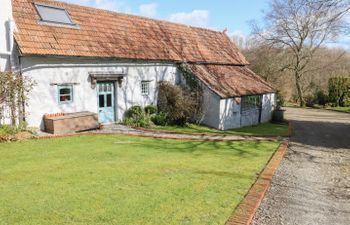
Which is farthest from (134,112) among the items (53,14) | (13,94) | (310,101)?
(310,101)

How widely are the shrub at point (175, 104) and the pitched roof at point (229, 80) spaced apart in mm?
1888

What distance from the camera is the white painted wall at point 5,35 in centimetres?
1487

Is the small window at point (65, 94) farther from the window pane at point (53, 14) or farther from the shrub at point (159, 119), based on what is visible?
the shrub at point (159, 119)

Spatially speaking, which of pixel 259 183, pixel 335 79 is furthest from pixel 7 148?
pixel 335 79

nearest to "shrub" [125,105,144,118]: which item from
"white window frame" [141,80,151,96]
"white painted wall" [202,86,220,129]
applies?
"white window frame" [141,80,151,96]

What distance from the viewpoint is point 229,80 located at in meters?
25.3

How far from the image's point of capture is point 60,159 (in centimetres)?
1091

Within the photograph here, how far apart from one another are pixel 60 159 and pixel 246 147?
8.14 meters

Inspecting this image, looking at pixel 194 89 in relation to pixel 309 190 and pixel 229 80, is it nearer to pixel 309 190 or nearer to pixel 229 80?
pixel 229 80

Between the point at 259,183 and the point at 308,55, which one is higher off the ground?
the point at 308,55

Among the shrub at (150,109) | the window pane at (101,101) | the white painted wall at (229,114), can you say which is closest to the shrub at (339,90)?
the white painted wall at (229,114)

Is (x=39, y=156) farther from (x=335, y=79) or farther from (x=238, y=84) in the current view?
(x=335, y=79)

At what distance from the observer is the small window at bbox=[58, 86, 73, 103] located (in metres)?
16.9

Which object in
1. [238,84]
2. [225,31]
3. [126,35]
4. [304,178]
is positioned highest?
[225,31]
